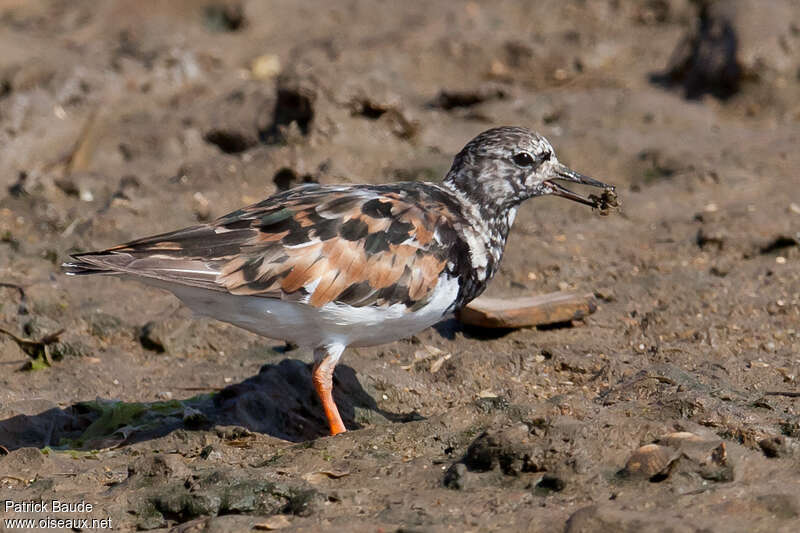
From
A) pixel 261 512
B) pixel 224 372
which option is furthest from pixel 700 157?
pixel 261 512

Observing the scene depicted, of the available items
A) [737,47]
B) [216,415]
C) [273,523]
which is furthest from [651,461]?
[737,47]

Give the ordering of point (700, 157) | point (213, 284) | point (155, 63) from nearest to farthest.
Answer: point (213, 284) → point (700, 157) → point (155, 63)

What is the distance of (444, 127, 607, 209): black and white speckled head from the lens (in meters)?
6.41

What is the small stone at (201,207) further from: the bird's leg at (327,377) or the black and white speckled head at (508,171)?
the bird's leg at (327,377)

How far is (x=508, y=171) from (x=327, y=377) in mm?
1596

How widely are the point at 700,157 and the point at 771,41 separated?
1706 millimetres

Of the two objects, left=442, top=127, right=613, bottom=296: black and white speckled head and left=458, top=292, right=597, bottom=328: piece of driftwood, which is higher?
left=442, top=127, right=613, bottom=296: black and white speckled head

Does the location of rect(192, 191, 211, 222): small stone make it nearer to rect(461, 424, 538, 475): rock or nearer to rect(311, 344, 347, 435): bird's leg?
rect(311, 344, 347, 435): bird's leg

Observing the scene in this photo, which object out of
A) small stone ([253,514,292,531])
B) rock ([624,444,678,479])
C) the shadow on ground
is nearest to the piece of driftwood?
the shadow on ground

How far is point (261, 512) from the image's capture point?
15.6 feet

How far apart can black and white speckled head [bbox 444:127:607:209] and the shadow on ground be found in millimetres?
1274

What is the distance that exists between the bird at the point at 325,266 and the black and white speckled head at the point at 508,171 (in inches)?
14.4

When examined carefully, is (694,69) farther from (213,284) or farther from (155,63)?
(213,284)

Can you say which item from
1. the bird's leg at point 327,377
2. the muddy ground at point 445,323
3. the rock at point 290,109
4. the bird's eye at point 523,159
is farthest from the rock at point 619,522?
the rock at point 290,109
